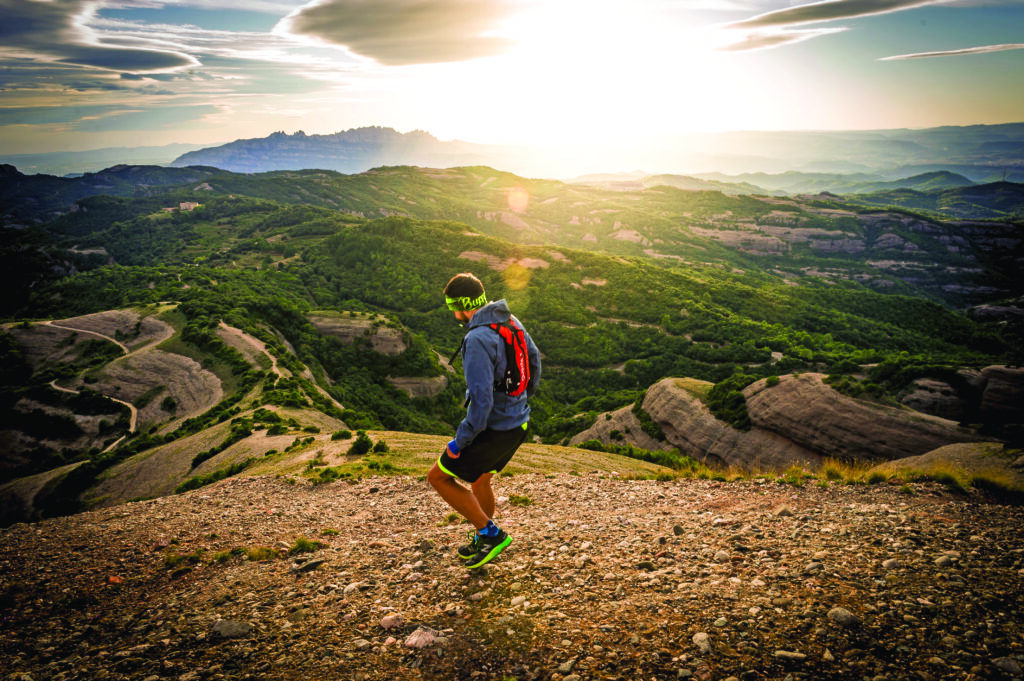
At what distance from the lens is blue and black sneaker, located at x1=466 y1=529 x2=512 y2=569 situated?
21.5 ft

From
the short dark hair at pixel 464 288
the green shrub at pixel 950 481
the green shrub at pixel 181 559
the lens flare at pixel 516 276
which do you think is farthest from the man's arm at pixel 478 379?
the lens flare at pixel 516 276

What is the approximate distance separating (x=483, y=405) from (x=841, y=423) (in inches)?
1201

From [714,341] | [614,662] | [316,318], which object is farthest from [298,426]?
[714,341]

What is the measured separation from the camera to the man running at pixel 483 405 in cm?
568

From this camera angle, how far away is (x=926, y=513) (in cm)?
743

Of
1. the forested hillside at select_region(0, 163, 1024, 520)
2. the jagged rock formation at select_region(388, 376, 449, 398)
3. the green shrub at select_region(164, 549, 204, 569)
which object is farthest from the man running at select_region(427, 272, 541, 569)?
the jagged rock formation at select_region(388, 376, 449, 398)

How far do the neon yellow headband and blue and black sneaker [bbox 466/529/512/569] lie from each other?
11.8ft

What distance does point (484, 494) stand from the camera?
698 centimetres

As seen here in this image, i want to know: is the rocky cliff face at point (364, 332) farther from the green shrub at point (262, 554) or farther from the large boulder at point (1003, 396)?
the large boulder at point (1003, 396)

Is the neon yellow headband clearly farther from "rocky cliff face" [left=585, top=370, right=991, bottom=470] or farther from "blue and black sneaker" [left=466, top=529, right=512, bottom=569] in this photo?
"rocky cliff face" [left=585, top=370, right=991, bottom=470]

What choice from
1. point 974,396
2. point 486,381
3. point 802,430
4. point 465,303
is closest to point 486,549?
point 486,381

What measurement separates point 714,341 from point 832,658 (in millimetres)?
79135

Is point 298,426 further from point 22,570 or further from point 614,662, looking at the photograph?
point 614,662

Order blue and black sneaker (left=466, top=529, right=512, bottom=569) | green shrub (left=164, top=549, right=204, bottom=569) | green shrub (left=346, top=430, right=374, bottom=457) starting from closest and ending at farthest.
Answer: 1. blue and black sneaker (left=466, top=529, right=512, bottom=569)
2. green shrub (left=164, top=549, right=204, bottom=569)
3. green shrub (left=346, top=430, right=374, bottom=457)
